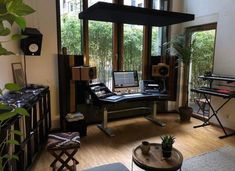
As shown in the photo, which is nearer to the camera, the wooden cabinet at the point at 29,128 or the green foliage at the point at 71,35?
the wooden cabinet at the point at 29,128

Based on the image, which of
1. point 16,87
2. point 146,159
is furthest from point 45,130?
point 16,87

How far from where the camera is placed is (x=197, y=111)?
4.69 m

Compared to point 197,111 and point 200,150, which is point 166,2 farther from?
point 200,150

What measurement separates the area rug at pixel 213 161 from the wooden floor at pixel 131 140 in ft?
0.50

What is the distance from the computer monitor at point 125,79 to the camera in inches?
159

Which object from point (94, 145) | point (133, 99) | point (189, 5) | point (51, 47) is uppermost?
point (189, 5)

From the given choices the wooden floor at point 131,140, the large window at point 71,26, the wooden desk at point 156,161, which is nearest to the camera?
the wooden desk at point 156,161

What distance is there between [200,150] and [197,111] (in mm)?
1714

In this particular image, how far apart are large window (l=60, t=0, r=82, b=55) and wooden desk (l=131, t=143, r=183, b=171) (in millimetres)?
2549

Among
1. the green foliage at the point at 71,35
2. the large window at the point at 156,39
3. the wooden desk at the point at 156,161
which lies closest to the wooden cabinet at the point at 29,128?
the green foliage at the point at 71,35

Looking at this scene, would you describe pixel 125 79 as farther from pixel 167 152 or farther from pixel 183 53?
pixel 167 152

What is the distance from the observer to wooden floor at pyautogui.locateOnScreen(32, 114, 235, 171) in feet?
9.41

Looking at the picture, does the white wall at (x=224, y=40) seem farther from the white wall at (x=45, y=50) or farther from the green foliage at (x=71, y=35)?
the white wall at (x=45, y=50)

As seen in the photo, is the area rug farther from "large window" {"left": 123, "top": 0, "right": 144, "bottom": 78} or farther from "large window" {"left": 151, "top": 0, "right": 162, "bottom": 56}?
"large window" {"left": 151, "top": 0, "right": 162, "bottom": 56}
